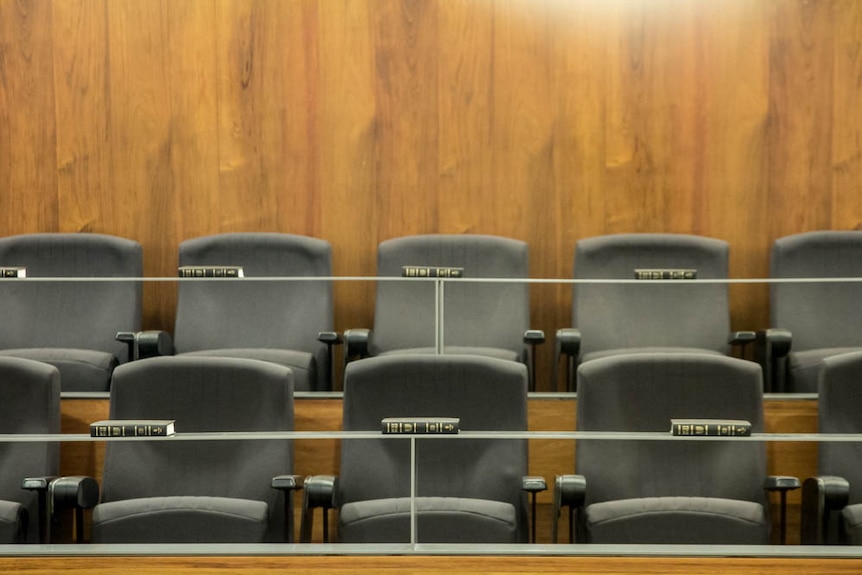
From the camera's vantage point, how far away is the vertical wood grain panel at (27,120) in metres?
1.30

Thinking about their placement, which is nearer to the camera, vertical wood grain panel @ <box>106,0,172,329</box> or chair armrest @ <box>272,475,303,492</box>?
chair armrest @ <box>272,475,303,492</box>

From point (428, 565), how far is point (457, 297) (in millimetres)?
508

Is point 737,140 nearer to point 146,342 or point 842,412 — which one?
point 842,412

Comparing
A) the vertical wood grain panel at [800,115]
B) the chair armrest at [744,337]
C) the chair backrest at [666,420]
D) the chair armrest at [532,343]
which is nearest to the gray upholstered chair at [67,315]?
the chair armrest at [532,343]

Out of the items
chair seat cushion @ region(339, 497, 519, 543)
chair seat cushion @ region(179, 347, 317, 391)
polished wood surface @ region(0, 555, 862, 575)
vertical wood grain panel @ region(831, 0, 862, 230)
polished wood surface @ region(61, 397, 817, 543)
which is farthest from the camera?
vertical wood grain panel @ region(831, 0, 862, 230)

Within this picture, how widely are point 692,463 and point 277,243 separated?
57cm

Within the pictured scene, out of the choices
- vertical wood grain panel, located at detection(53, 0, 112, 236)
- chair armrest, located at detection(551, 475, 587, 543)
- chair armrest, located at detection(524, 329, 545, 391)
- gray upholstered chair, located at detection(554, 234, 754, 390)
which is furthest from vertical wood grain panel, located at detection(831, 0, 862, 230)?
vertical wood grain panel, located at detection(53, 0, 112, 236)

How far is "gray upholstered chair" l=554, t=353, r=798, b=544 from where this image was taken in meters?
0.78

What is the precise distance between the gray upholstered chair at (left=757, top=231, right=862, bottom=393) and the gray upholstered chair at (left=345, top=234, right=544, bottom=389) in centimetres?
25

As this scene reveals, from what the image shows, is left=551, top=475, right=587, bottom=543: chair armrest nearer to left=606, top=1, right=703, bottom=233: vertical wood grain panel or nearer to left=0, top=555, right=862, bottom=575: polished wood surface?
left=0, top=555, right=862, bottom=575: polished wood surface

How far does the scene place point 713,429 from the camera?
25.8 inches

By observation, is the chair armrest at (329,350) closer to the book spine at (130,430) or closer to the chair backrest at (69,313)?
the chair backrest at (69,313)

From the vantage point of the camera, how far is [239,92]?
1297 mm

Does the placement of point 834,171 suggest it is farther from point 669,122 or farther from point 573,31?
point 573,31
